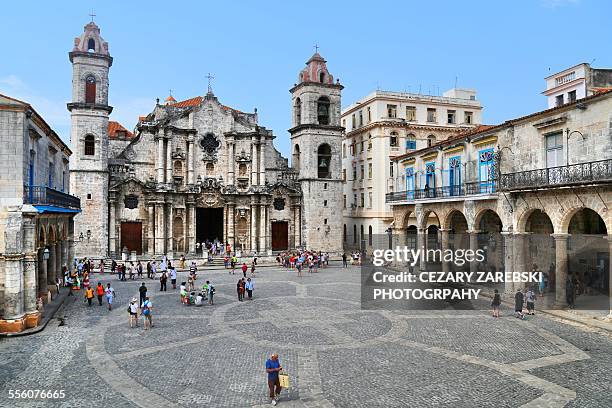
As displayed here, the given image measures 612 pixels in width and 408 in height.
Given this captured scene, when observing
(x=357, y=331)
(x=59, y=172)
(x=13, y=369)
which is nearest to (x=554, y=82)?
(x=357, y=331)

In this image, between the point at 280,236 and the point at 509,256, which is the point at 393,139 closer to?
the point at 280,236

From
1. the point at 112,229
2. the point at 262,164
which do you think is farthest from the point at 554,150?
the point at 112,229

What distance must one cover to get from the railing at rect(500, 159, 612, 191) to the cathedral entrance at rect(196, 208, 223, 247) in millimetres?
29771

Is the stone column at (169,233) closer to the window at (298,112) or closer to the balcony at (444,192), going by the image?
the window at (298,112)

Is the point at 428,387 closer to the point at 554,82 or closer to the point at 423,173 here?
the point at 423,173

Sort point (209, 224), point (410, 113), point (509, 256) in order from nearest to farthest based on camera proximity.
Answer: point (509, 256)
point (209, 224)
point (410, 113)

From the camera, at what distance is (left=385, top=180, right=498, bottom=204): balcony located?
2710 cm

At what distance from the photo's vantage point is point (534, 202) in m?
23.6

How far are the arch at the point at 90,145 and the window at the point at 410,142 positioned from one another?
30019mm

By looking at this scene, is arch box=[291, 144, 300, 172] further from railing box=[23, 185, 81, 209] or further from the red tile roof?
railing box=[23, 185, 81, 209]

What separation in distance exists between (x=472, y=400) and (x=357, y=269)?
28.3m

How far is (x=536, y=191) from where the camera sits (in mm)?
23359

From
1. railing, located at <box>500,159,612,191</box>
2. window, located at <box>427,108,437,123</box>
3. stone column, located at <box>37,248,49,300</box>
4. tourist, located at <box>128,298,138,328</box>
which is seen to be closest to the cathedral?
window, located at <box>427,108,437,123</box>

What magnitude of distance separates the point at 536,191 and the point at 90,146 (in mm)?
34791
